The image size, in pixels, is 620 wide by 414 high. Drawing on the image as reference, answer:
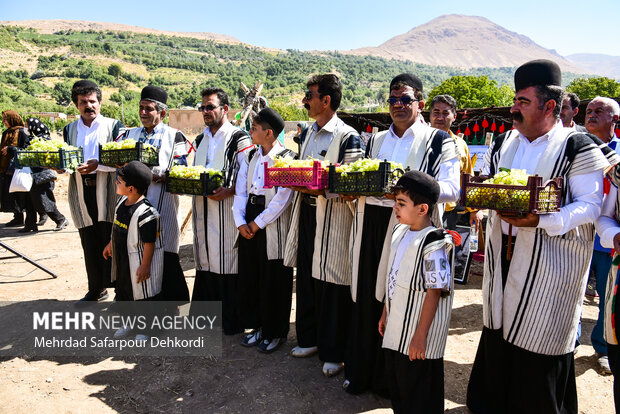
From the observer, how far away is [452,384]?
3.92 metres

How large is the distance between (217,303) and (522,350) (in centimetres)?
321

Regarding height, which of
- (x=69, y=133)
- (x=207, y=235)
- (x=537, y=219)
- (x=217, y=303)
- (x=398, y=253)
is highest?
(x=69, y=133)

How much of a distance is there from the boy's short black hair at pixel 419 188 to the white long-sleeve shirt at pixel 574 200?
0.65 m

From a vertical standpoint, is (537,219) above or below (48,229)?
above

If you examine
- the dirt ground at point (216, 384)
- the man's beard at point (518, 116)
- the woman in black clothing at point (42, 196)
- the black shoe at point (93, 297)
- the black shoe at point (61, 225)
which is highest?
the man's beard at point (518, 116)

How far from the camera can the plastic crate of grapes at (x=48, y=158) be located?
4816 millimetres

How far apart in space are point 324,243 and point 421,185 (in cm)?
138

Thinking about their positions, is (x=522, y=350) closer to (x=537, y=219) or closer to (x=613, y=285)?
(x=613, y=285)

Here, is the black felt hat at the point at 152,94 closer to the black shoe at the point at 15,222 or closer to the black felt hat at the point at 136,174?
the black felt hat at the point at 136,174

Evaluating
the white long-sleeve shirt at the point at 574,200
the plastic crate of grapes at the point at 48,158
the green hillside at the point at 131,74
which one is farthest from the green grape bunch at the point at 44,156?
the green hillside at the point at 131,74

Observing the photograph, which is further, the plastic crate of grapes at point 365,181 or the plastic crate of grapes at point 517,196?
the plastic crate of grapes at point 365,181

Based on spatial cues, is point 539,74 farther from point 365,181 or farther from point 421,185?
point 365,181

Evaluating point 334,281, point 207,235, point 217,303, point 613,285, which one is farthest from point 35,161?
point 613,285

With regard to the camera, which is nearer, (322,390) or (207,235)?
(322,390)
